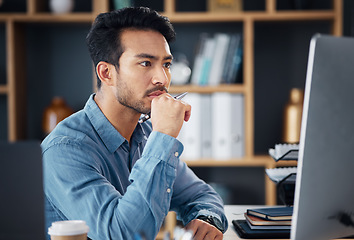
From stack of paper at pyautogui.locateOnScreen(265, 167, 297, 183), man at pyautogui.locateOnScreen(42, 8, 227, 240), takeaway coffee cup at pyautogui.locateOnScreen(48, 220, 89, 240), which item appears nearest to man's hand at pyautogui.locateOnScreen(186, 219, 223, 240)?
man at pyautogui.locateOnScreen(42, 8, 227, 240)

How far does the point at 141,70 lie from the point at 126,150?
27 cm

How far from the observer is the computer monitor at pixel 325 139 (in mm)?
698

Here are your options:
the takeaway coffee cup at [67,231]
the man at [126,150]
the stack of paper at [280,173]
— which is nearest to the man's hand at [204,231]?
the man at [126,150]

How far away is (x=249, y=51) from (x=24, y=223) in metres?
2.06

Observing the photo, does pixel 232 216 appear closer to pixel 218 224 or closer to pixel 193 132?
pixel 218 224

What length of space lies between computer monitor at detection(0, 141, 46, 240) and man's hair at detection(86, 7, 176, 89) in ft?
2.67

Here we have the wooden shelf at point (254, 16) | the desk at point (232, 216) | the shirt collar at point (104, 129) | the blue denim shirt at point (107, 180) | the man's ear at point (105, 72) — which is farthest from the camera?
the wooden shelf at point (254, 16)

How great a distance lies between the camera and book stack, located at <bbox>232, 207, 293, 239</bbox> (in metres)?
1.13

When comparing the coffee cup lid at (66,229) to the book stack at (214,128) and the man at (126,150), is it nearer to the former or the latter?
the man at (126,150)

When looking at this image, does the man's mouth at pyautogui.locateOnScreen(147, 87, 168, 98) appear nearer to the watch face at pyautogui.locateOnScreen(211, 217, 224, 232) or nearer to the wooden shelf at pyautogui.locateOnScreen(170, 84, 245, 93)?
the watch face at pyautogui.locateOnScreen(211, 217, 224, 232)

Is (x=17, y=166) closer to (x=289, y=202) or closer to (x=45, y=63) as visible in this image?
(x=289, y=202)

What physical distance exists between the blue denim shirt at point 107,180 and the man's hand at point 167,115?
0.04 m

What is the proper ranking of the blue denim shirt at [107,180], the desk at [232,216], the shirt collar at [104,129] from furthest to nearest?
the shirt collar at [104,129] → the desk at [232,216] → the blue denim shirt at [107,180]

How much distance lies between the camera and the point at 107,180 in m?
1.22
